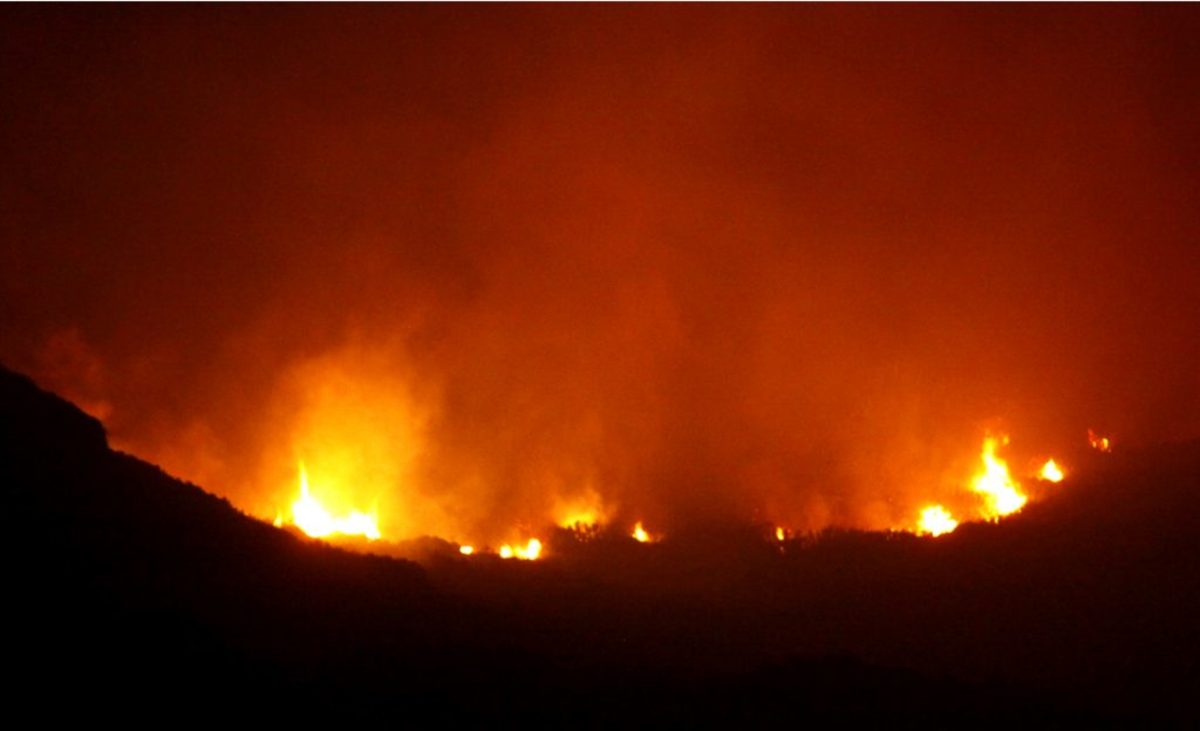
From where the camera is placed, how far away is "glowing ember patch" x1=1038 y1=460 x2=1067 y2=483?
72.2 metres

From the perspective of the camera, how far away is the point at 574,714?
23938 millimetres

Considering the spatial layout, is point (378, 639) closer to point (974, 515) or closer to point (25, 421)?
point (25, 421)

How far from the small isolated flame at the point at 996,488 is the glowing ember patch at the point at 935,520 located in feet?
8.66

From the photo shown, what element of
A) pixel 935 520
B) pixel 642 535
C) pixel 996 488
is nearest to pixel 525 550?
pixel 642 535

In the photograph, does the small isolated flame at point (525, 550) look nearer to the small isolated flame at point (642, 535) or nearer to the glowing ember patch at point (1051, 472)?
the small isolated flame at point (642, 535)

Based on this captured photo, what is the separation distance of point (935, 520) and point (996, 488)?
6.18 meters

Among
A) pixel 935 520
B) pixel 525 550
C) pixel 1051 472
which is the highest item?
pixel 1051 472

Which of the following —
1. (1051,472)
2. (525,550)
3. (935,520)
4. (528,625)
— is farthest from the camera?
(525,550)

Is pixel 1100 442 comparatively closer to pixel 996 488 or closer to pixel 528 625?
pixel 996 488

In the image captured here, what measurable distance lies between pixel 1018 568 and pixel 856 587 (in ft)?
27.2

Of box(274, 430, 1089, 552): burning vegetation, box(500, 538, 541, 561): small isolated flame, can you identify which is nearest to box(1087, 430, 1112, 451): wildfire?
box(274, 430, 1089, 552): burning vegetation

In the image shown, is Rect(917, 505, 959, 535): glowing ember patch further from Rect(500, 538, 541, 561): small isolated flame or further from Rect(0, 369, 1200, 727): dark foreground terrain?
Rect(500, 538, 541, 561): small isolated flame

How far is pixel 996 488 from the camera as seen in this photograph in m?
74.9

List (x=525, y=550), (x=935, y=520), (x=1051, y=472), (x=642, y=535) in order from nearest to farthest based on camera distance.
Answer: (x=935, y=520) < (x=1051, y=472) < (x=525, y=550) < (x=642, y=535)
